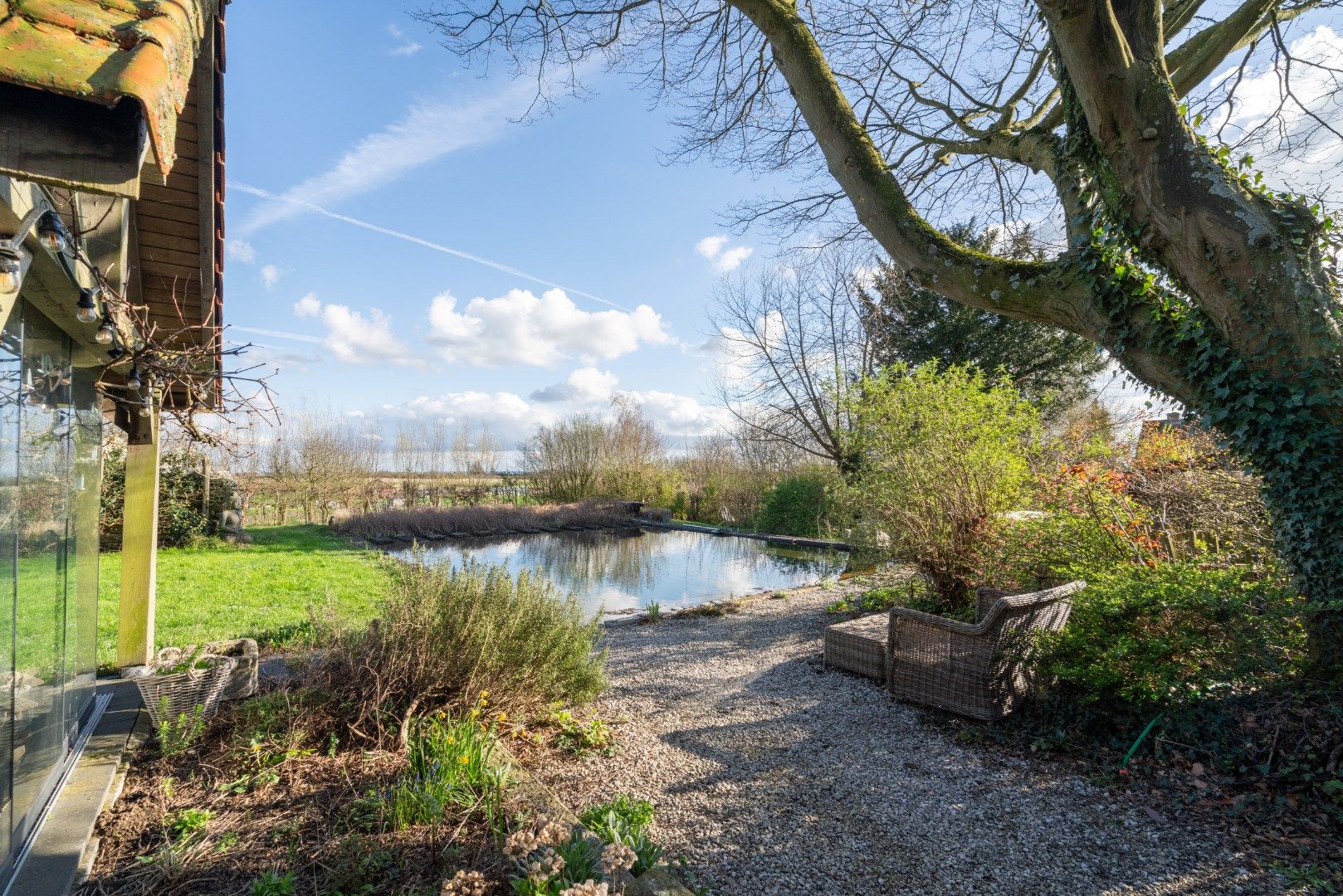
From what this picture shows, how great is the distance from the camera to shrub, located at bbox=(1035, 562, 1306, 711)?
359cm

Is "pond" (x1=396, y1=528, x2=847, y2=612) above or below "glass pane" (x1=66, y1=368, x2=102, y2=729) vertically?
below

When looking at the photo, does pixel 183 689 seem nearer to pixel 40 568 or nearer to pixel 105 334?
pixel 40 568

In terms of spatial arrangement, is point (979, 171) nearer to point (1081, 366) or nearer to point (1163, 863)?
point (1163, 863)

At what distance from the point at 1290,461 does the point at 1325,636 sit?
0.98 meters

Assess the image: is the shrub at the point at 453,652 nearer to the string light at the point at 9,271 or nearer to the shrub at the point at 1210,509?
the string light at the point at 9,271

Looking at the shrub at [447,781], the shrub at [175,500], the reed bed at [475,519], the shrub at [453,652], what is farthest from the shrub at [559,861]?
the reed bed at [475,519]

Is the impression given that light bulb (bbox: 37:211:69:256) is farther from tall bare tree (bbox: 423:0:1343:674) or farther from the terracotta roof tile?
tall bare tree (bbox: 423:0:1343:674)

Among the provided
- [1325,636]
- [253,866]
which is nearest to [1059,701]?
[1325,636]

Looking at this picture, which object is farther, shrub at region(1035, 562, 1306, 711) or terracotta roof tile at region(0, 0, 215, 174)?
shrub at region(1035, 562, 1306, 711)

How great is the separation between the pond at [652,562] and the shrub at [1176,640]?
200 inches

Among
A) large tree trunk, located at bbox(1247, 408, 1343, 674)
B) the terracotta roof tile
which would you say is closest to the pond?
the terracotta roof tile

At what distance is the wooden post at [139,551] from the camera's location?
466 cm

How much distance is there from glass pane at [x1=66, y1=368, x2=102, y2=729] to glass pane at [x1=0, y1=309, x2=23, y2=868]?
43.4 inches

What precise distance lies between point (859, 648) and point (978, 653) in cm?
123
